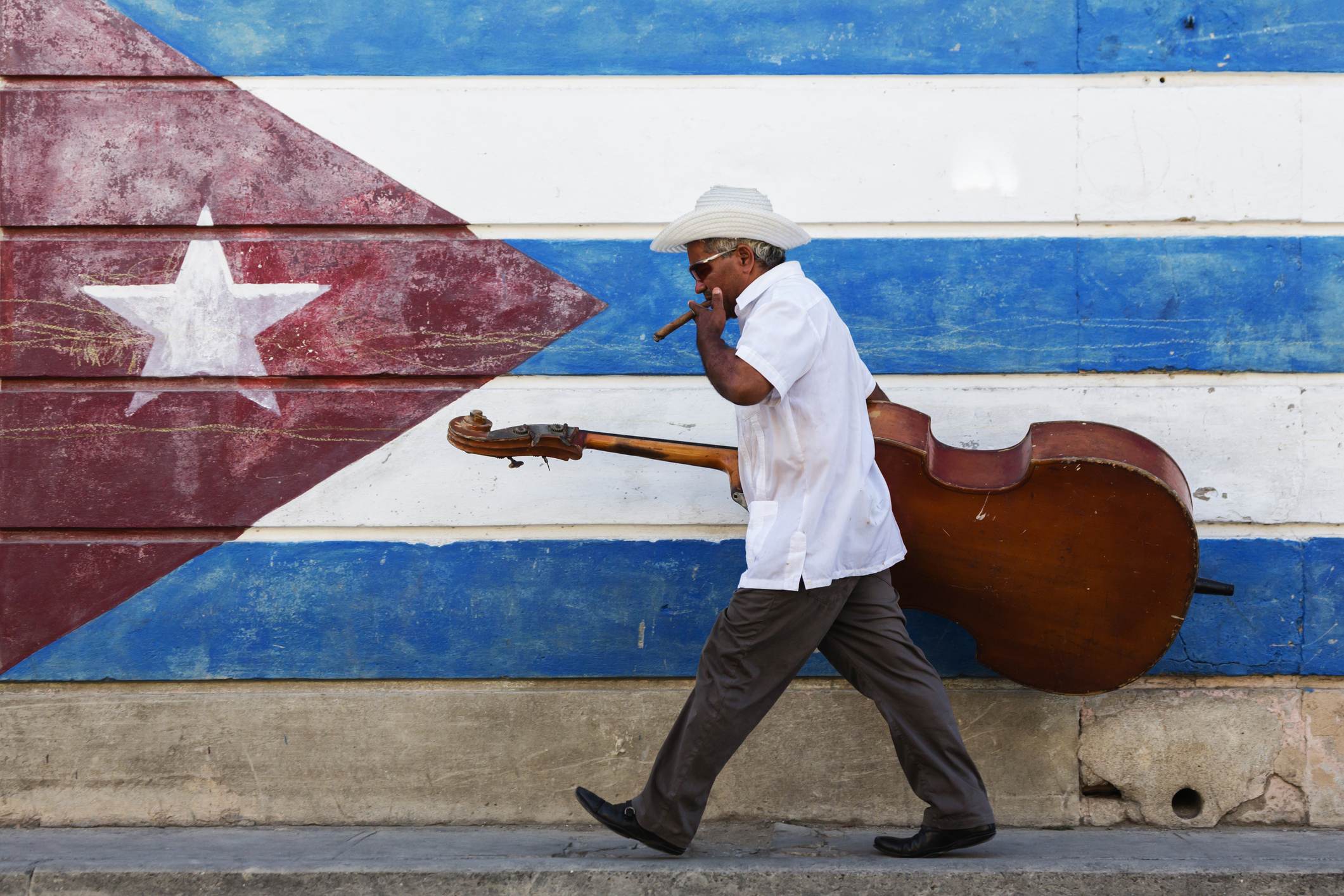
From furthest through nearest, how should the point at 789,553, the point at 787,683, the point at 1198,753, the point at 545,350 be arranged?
the point at 545,350, the point at 1198,753, the point at 787,683, the point at 789,553

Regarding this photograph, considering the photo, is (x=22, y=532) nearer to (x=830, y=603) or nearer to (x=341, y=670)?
(x=341, y=670)

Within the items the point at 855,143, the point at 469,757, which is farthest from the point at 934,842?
the point at 855,143

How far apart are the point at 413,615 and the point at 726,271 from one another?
148 centimetres

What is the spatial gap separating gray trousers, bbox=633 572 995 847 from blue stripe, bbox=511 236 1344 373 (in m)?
0.93

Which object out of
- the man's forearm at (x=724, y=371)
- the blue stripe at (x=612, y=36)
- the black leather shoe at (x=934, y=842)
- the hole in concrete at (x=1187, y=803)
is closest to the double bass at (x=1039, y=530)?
the man's forearm at (x=724, y=371)

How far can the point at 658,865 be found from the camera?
9.58 ft

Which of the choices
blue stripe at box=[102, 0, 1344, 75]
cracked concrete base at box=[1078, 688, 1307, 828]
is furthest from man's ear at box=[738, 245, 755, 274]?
cracked concrete base at box=[1078, 688, 1307, 828]

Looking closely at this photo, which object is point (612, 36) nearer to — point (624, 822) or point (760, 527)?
point (760, 527)

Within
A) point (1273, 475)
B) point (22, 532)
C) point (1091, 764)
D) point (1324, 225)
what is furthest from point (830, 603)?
point (22, 532)

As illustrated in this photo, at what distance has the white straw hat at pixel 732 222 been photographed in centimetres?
283

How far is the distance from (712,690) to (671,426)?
0.95m

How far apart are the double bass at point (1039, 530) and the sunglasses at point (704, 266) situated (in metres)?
0.43

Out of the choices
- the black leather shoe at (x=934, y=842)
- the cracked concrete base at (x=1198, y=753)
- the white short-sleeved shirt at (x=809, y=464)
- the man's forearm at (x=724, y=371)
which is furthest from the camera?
the cracked concrete base at (x=1198, y=753)

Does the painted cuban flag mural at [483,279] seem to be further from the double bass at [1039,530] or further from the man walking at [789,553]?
the man walking at [789,553]
